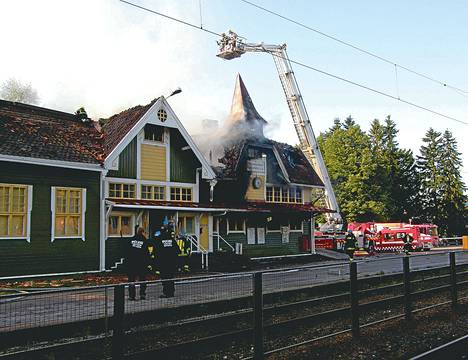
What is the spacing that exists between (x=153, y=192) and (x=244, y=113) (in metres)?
10.8

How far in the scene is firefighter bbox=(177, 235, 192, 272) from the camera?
19003mm

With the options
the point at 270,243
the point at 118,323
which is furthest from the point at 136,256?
the point at 270,243

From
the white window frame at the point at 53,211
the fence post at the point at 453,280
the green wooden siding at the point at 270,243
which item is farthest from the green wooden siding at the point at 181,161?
the fence post at the point at 453,280

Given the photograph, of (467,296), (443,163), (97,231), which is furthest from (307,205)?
(443,163)

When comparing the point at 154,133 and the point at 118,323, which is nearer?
the point at 118,323

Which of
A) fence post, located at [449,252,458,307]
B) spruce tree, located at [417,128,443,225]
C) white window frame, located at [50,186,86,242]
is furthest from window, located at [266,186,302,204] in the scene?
spruce tree, located at [417,128,443,225]

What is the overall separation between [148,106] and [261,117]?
10.9m

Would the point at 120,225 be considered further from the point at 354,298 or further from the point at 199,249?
the point at 354,298

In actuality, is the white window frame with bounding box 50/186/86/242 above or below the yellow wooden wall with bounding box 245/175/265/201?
below

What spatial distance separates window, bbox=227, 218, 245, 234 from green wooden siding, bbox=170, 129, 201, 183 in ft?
Answer: 11.2

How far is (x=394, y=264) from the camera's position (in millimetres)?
10672

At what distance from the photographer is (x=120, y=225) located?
20.8 meters

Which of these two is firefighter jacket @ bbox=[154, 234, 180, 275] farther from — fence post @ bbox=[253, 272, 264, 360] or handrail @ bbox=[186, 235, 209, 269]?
handrail @ bbox=[186, 235, 209, 269]

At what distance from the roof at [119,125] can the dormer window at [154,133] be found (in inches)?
32.3
